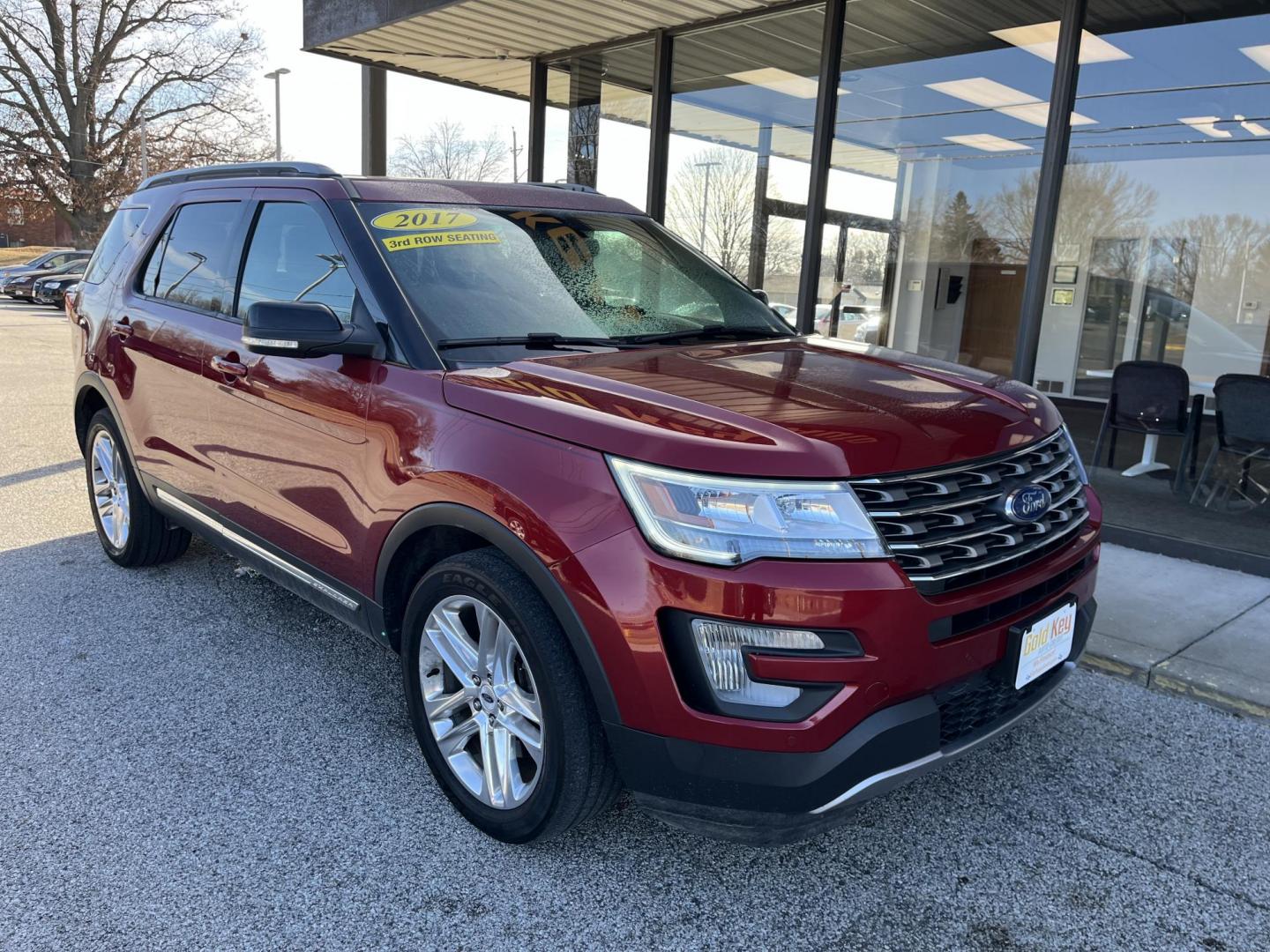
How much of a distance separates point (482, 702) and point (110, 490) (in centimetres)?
333

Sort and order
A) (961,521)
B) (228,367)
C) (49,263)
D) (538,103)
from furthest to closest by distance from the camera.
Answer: (49,263) < (538,103) < (228,367) < (961,521)

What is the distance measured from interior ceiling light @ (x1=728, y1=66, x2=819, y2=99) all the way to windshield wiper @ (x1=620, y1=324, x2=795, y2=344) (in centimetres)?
507

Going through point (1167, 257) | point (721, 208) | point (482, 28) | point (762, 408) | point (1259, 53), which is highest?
point (482, 28)

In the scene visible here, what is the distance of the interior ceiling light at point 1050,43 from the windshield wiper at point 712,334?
162 inches

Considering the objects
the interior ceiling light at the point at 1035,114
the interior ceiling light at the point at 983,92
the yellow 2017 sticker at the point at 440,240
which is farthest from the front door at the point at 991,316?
the yellow 2017 sticker at the point at 440,240

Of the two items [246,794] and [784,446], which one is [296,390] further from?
[784,446]

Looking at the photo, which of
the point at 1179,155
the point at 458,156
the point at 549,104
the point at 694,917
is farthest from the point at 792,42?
the point at 458,156

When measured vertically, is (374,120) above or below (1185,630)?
above

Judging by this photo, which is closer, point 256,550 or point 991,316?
point 256,550

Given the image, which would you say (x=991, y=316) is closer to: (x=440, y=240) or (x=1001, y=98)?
(x=1001, y=98)

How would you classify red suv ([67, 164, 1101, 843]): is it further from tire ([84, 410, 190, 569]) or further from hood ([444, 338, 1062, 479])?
tire ([84, 410, 190, 569])

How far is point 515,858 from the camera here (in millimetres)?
2631

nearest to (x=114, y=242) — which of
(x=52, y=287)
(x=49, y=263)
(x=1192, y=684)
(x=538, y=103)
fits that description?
(x=1192, y=684)

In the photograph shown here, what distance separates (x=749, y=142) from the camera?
892cm
